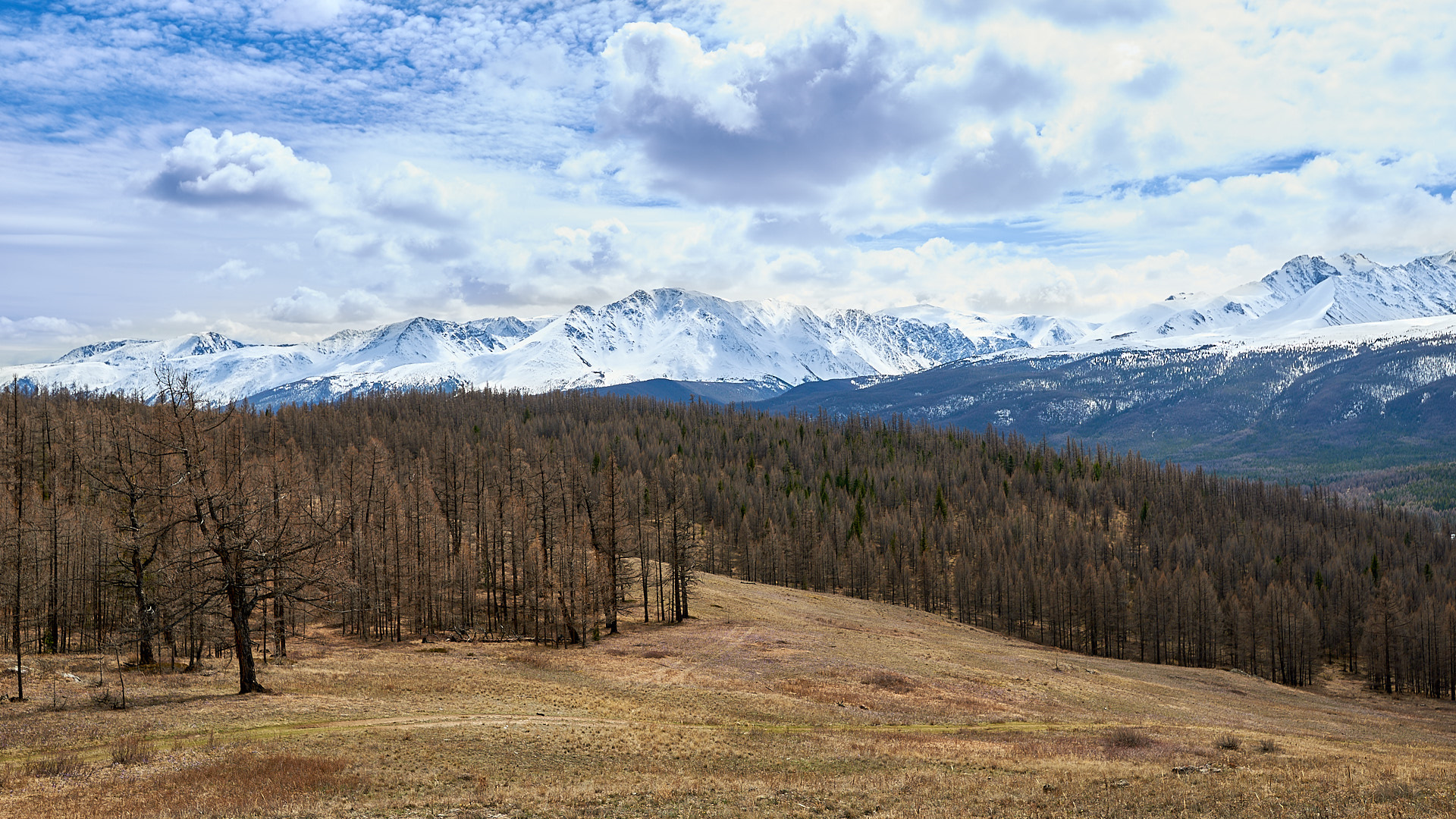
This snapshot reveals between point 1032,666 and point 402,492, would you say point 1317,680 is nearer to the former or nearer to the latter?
point 1032,666

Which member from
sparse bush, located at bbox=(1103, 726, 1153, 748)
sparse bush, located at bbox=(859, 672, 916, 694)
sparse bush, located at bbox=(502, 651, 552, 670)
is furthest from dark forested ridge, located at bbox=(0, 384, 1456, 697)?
sparse bush, located at bbox=(1103, 726, 1153, 748)

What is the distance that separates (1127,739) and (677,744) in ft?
66.3

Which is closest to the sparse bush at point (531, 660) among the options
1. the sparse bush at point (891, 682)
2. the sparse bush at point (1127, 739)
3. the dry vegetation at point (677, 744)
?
the dry vegetation at point (677, 744)

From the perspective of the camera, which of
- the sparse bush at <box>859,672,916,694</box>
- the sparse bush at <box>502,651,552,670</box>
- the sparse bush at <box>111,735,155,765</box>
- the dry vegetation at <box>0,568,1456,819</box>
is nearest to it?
the dry vegetation at <box>0,568,1456,819</box>

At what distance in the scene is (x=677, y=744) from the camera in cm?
2983

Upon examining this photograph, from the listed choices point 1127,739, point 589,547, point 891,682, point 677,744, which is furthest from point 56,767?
point 589,547

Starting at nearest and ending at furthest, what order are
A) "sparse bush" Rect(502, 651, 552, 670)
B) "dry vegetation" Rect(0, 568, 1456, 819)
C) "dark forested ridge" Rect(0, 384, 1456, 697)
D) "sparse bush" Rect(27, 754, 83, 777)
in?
"dry vegetation" Rect(0, 568, 1456, 819)
"sparse bush" Rect(27, 754, 83, 777)
"dark forested ridge" Rect(0, 384, 1456, 697)
"sparse bush" Rect(502, 651, 552, 670)

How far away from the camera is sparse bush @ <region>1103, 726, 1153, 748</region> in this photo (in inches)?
1316

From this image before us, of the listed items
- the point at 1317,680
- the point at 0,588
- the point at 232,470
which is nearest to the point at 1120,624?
the point at 1317,680

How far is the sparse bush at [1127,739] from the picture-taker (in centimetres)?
3344

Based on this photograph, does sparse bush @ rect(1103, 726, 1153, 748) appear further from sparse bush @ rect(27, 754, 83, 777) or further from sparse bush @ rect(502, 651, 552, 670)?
sparse bush @ rect(27, 754, 83, 777)

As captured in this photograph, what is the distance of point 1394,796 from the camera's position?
72.1 feet

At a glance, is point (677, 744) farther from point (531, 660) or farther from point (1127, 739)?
point (531, 660)

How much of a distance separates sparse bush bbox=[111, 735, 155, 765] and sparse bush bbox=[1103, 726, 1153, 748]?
1406 inches
